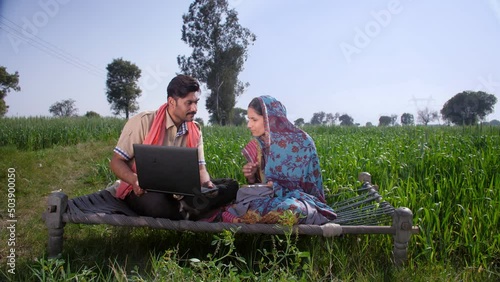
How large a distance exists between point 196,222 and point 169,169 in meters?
0.43

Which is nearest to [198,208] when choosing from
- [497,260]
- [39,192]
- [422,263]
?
[422,263]

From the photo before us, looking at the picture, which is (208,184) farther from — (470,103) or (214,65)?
(470,103)

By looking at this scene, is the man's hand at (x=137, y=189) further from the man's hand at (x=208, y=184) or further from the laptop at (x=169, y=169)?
the man's hand at (x=208, y=184)

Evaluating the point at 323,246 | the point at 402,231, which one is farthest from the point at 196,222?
the point at 402,231

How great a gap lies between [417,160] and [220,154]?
2.83 m

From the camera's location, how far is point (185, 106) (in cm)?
318

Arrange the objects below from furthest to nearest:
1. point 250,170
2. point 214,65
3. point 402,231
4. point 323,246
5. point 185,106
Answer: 1. point 214,65
2. point 250,170
3. point 323,246
4. point 185,106
5. point 402,231

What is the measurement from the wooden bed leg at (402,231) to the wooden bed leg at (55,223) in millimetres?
2438

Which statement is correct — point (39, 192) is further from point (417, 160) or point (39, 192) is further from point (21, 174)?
point (417, 160)

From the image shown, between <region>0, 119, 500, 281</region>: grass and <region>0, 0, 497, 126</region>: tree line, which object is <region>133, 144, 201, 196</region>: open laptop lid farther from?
<region>0, 0, 497, 126</region>: tree line

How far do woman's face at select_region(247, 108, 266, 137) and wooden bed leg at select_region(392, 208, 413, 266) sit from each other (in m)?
1.17

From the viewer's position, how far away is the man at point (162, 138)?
3100 millimetres

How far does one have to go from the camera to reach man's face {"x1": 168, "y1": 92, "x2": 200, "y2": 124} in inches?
124

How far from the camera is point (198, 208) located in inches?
124
